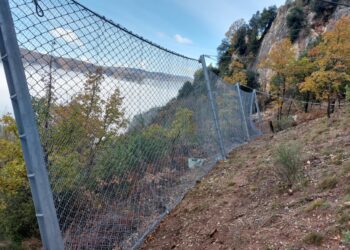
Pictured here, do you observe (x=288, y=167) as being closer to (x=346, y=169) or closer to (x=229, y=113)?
(x=346, y=169)

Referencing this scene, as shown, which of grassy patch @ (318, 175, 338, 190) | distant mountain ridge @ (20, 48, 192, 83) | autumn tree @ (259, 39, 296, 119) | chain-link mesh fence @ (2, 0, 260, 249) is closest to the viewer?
distant mountain ridge @ (20, 48, 192, 83)

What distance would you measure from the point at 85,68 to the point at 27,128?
57 centimetres

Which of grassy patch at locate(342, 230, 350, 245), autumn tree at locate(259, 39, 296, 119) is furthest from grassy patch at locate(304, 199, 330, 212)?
autumn tree at locate(259, 39, 296, 119)

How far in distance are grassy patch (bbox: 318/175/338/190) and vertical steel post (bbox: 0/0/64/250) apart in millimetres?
2070

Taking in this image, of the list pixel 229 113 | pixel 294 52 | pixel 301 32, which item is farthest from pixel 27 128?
pixel 301 32

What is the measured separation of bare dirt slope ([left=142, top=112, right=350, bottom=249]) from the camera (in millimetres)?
1788

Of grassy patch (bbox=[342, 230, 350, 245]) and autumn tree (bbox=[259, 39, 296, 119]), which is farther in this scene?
autumn tree (bbox=[259, 39, 296, 119])

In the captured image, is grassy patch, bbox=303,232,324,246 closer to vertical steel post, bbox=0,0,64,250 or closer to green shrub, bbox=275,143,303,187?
green shrub, bbox=275,143,303,187

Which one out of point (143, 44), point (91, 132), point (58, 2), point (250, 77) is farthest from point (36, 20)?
point (250, 77)

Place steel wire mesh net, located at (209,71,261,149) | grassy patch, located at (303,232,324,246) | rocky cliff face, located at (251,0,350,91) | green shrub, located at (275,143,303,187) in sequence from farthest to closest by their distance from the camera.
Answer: rocky cliff face, located at (251,0,350,91) → steel wire mesh net, located at (209,71,261,149) → green shrub, located at (275,143,303,187) → grassy patch, located at (303,232,324,246)

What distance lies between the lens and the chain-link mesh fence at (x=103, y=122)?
1387 mm

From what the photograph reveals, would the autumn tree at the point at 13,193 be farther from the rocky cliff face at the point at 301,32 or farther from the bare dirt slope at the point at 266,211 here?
the rocky cliff face at the point at 301,32

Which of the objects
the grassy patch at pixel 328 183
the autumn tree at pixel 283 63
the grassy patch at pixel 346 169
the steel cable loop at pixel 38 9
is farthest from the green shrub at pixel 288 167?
the autumn tree at pixel 283 63

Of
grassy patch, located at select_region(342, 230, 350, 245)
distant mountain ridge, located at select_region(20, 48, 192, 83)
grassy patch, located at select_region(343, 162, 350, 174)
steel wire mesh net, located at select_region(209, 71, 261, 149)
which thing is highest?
distant mountain ridge, located at select_region(20, 48, 192, 83)
